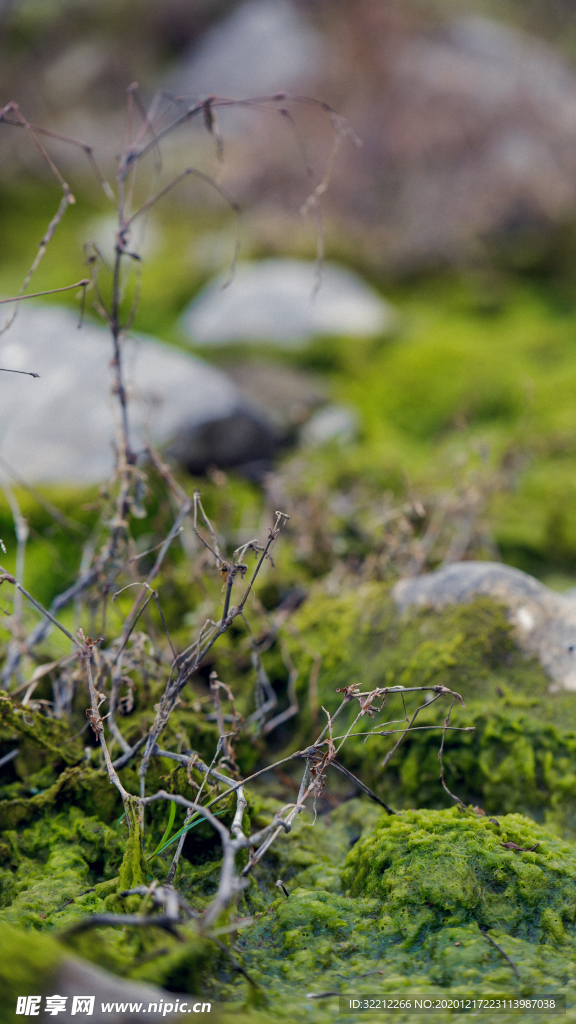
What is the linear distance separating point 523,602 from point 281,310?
424 cm

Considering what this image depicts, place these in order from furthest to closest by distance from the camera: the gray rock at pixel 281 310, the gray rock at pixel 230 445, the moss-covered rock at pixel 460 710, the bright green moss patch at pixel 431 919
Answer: the gray rock at pixel 281 310
the gray rock at pixel 230 445
the moss-covered rock at pixel 460 710
the bright green moss patch at pixel 431 919

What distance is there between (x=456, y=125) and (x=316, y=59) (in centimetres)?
612

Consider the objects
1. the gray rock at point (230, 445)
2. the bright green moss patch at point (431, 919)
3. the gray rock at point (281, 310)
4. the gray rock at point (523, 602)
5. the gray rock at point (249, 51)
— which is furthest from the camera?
the gray rock at point (249, 51)

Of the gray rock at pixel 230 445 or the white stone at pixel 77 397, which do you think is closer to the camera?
the white stone at pixel 77 397

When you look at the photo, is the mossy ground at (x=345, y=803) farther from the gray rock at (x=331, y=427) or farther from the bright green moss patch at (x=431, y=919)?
the gray rock at (x=331, y=427)

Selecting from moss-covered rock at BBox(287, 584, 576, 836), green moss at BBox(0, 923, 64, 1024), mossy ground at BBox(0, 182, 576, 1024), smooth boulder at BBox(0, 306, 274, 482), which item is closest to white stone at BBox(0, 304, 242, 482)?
smooth boulder at BBox(0, 306, 274, 482)

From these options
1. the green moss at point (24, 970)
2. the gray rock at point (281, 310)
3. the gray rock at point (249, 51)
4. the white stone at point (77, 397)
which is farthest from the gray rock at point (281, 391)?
the gray rock at point (249, 51)

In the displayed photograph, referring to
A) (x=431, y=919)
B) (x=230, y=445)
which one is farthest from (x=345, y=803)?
(x=230, y=445)

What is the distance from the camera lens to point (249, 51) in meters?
15.8

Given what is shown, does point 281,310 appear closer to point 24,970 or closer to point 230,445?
point 230,445

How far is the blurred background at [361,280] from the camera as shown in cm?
354

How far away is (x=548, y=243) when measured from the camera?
7.21 meters

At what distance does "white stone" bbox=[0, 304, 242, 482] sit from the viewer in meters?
3.61

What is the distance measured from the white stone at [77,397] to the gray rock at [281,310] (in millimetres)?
1432
